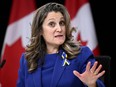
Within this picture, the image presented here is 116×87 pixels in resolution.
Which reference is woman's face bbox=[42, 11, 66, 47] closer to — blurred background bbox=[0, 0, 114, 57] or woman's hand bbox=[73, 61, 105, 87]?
woman's hand bbox=[73, 61, 105, 87]

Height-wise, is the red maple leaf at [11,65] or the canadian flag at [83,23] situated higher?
the canadian flag at [83,23]

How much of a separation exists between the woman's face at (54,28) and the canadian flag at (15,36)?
4.97ft

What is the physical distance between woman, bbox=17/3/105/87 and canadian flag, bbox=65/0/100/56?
1.34 m

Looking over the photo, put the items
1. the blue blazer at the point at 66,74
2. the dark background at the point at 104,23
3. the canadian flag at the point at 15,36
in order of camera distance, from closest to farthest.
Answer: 1. the blue blazer at the point at 66,74
2. the dark background at the point at 104,23
3. the canadian flag at the point at 15,36

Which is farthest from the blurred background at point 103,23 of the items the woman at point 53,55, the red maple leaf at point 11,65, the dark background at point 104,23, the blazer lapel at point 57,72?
the blazer lapel at point 57,72

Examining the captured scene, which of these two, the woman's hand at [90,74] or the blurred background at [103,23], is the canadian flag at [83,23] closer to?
the blurred background at [103,23]

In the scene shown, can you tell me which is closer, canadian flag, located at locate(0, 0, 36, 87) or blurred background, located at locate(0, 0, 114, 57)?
blurred background, located at locate(0, 0, 114, 57)

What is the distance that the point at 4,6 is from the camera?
3.57 m

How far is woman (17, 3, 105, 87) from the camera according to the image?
1.88m

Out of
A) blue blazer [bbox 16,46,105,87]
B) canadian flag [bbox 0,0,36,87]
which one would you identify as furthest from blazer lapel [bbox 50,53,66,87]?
canadian flag [bbox 0,0,36,87]

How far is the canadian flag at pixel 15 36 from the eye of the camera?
3.47 meters

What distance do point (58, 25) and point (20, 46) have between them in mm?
1663

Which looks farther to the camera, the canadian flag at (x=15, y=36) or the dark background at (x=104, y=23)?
the canadian flag at (x=15, y=36)

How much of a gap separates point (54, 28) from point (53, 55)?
19cm
